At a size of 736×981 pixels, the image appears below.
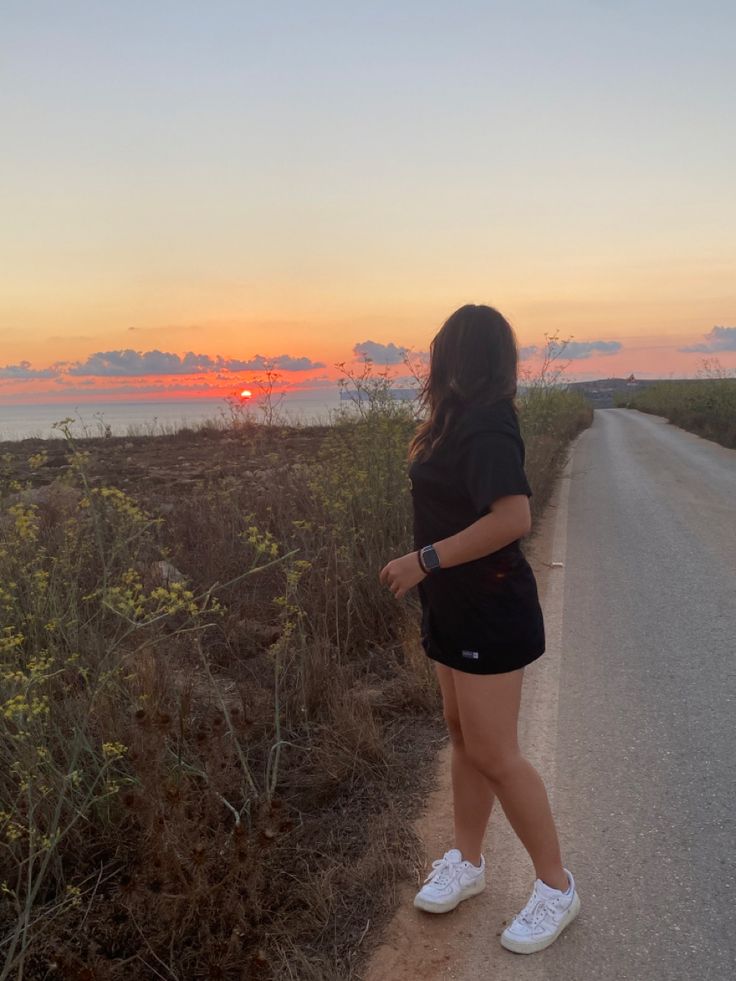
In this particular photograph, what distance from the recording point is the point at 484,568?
2471 mm

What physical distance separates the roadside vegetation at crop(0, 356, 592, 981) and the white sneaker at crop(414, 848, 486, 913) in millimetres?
143

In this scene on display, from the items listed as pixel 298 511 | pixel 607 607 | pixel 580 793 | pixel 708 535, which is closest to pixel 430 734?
pixel 580 793

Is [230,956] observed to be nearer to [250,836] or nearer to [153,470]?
[250,836]

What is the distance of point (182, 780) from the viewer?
3100 millimetres

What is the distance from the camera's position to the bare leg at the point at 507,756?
253 centimetres

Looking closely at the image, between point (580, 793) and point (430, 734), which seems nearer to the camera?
point (580, 793)

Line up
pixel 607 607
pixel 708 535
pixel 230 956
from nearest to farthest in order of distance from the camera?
pixel 230 956 < pixel 607 607 < pixel 708 535

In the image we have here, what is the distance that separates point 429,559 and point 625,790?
1.93 m

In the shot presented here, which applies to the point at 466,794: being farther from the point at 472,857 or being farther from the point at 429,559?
→ the point at 429,559

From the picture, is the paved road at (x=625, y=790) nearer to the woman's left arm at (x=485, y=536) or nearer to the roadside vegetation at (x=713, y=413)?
the woman's left arm at (x=485, y=536)

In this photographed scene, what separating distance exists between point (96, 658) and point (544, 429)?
16115mm

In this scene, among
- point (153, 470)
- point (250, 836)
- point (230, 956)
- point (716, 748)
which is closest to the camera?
point (230, 956)

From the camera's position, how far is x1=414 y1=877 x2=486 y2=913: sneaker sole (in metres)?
2.78

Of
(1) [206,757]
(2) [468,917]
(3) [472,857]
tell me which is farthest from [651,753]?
(1) [206,757]
